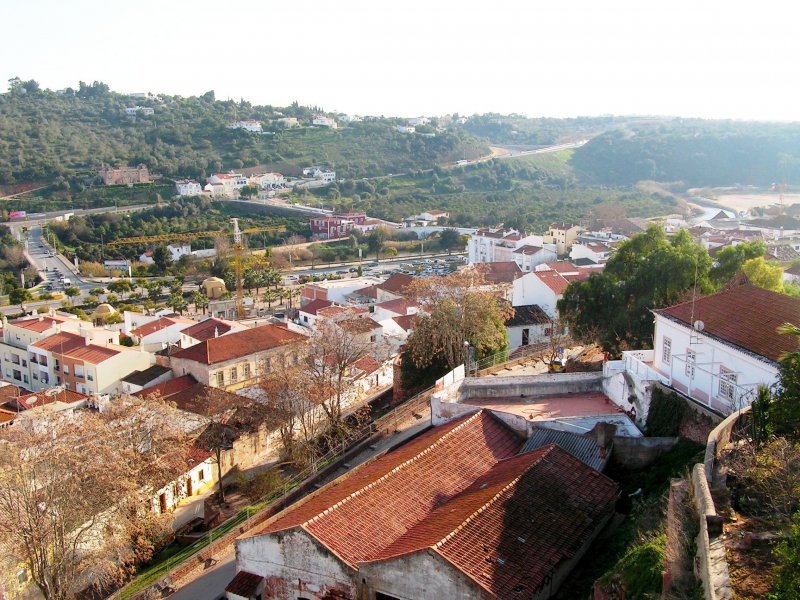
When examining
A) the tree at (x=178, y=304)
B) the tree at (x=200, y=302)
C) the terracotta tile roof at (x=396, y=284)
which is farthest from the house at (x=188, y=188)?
the terracotta tile roof at (x=396, y=284)

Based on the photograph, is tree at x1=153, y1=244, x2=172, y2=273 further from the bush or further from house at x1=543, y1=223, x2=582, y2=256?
the bush

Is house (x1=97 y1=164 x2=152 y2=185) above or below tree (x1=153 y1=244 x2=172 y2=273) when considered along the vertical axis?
above

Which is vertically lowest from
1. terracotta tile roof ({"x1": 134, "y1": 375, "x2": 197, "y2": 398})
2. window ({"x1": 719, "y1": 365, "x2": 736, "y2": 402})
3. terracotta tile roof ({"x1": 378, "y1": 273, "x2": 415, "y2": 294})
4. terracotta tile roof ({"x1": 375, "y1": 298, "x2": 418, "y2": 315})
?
terracotta tile roof ({"x1": 134, "y1": 375, "x2": 197, "y2": 398})

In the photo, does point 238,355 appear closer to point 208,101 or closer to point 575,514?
point 575,514

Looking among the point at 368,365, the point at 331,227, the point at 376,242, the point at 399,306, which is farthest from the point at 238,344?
the point at 331,227

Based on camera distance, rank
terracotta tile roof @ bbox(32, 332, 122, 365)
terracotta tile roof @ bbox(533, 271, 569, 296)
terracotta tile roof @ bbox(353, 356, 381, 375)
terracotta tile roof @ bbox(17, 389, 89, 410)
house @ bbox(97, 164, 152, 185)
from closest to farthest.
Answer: terracotta tile roof @ bbox(17, 389, 89, 410), terracotta tile roof @ bbox(353, 356, 381, 375), terracotta tile roof @ bbox(32, 332, 122, 365), terracotta tile roof @ bbox(533, 271, 569, 296), house @ bbox(97, 164, 152, 185)

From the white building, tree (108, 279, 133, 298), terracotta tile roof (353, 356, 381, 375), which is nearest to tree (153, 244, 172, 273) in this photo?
tree (108, 279, 133, 298)
